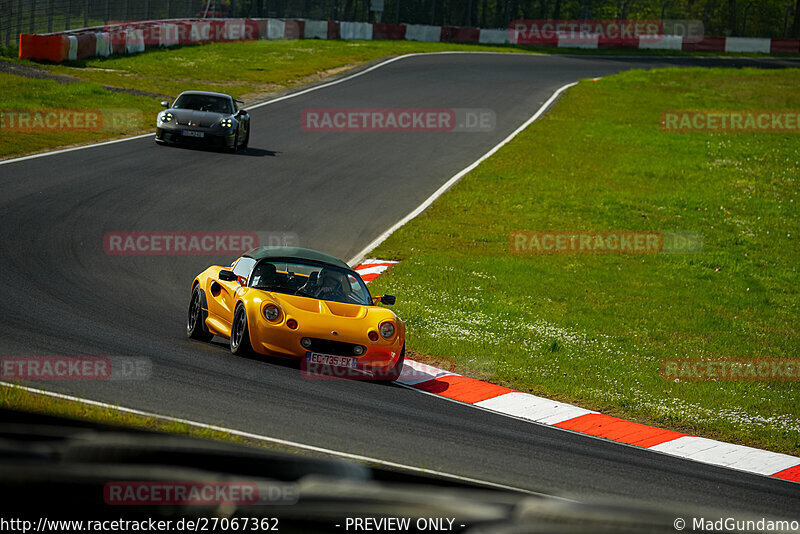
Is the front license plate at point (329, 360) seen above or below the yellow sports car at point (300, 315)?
below

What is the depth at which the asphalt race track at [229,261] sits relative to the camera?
725 centimetres

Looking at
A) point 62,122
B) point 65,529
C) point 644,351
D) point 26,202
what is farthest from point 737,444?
point 62,122

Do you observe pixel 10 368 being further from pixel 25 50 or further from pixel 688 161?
pixel 25 50

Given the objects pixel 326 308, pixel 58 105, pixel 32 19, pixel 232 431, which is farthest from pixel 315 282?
pixel 32 19

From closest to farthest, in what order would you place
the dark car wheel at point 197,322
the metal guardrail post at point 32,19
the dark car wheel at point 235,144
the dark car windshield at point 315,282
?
the dark car windshield at point 315,282 → the dark car wheel at point 197,322 → the dark car wheel at point 235,144 → the metal guardrail post at point 32,19

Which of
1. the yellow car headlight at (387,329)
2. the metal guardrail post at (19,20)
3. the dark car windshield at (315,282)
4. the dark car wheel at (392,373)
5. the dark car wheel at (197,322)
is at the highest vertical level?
the metal guardrail post at (19,20)

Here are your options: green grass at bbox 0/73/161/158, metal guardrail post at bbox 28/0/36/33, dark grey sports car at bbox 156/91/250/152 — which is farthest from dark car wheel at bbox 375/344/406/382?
metal guardrail post at bbox 28/0/36/33

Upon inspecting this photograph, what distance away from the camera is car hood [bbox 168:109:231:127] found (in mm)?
22984

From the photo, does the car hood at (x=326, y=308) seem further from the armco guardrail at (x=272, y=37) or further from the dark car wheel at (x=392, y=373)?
the armco guardrail at (x=272, y=37)

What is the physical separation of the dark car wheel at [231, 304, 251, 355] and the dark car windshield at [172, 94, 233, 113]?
46.6 feet

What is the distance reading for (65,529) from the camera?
3.21 meters

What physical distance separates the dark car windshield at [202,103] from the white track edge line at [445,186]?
6.07 metres

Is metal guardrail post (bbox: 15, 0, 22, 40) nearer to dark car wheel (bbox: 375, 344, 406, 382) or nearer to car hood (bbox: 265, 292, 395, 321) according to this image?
car hood (bbox: 265, 292, 395, 321)

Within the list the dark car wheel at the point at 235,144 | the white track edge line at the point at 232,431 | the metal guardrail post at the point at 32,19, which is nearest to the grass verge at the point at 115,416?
the white track edge line at the point at 232,431
